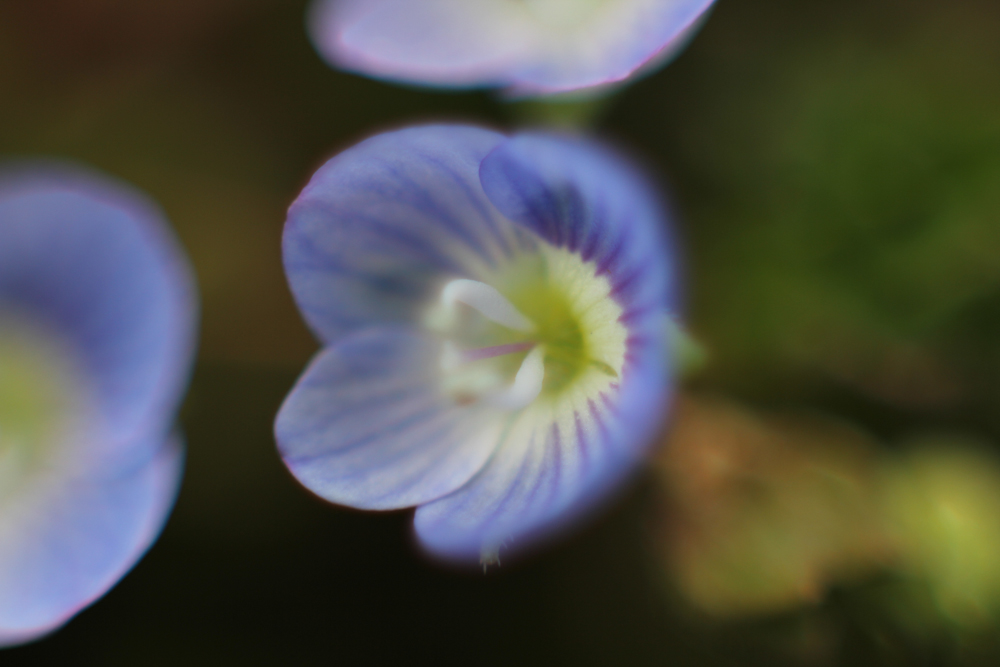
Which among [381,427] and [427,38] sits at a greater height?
[427,38]

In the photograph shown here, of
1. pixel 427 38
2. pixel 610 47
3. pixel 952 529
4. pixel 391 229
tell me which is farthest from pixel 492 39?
pixel 952 529

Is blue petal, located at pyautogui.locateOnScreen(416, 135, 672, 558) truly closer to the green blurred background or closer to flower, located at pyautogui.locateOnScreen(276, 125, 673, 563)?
flower, located at pyautogui.locateOnScreen(276, 125, 673, 563)

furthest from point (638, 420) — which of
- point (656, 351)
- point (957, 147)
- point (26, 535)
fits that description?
point (957, 147)

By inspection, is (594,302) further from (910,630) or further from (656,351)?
(910,630)

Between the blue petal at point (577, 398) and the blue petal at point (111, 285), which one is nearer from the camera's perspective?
the blue petal at point (577, 398)

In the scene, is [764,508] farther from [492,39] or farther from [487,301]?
[492,39]

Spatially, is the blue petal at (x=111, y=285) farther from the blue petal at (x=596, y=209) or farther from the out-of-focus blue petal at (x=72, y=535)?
A: the blue petal at (x=596, y=209)

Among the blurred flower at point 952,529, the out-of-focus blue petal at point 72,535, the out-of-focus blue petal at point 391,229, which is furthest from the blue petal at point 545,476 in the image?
the blurred flower at point 952,529
